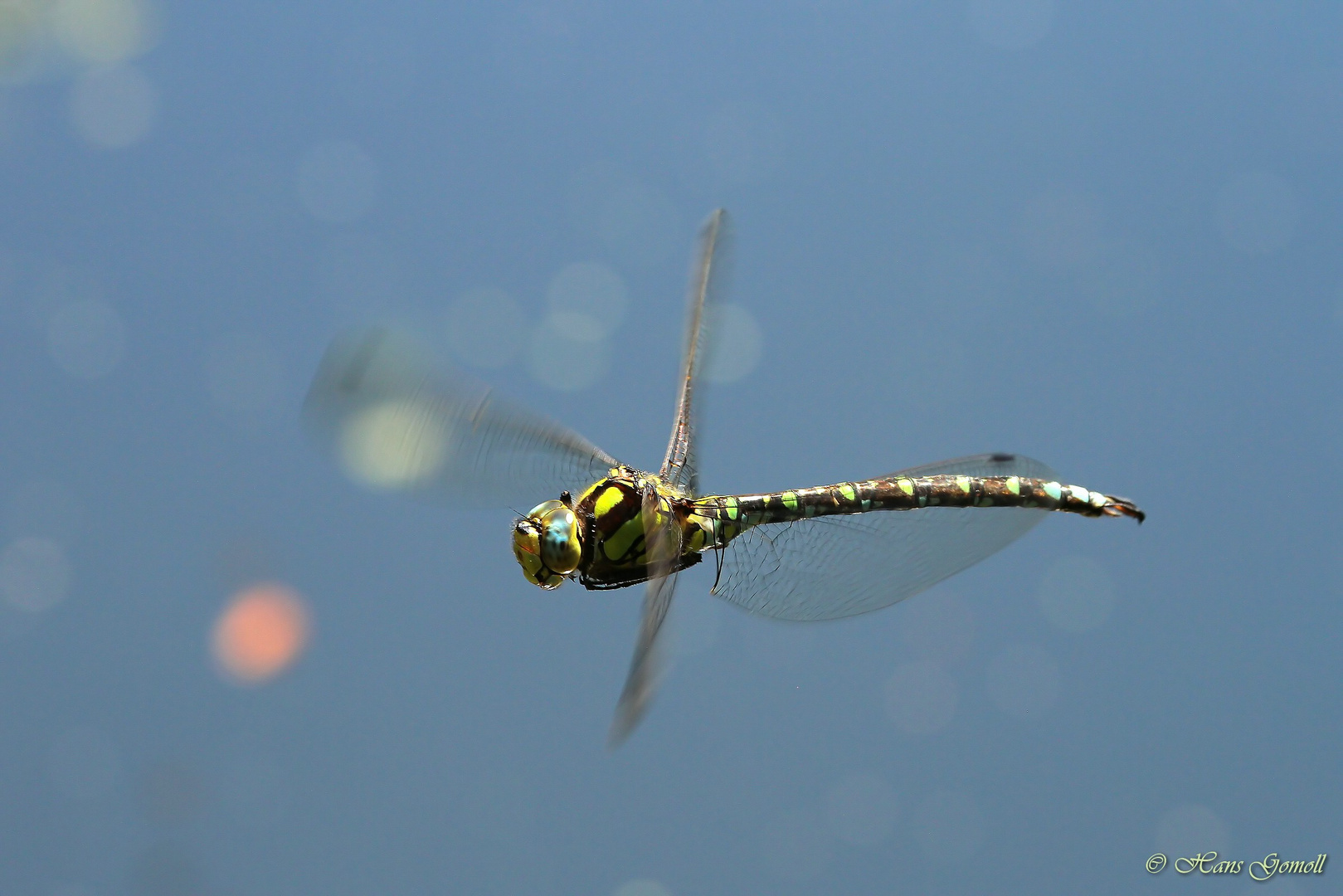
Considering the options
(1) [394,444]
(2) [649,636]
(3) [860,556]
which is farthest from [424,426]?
(3) [860,556]

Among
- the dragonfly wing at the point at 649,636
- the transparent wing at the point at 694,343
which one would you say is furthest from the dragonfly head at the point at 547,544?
the transparent wing at the point at 694,343

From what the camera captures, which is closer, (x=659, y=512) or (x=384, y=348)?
(x=384, y=348)

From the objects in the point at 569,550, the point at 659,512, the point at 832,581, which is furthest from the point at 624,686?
the point at 832,581

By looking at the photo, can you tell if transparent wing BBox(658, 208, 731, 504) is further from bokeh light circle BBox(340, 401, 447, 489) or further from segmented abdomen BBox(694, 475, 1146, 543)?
bokeh light circle BBox(340, 401, 447, 489)

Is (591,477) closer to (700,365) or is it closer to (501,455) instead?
(501,455)

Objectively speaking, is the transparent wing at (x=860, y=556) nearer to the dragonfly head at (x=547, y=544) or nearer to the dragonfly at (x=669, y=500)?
the dragonfly at (x=669, y=500)
